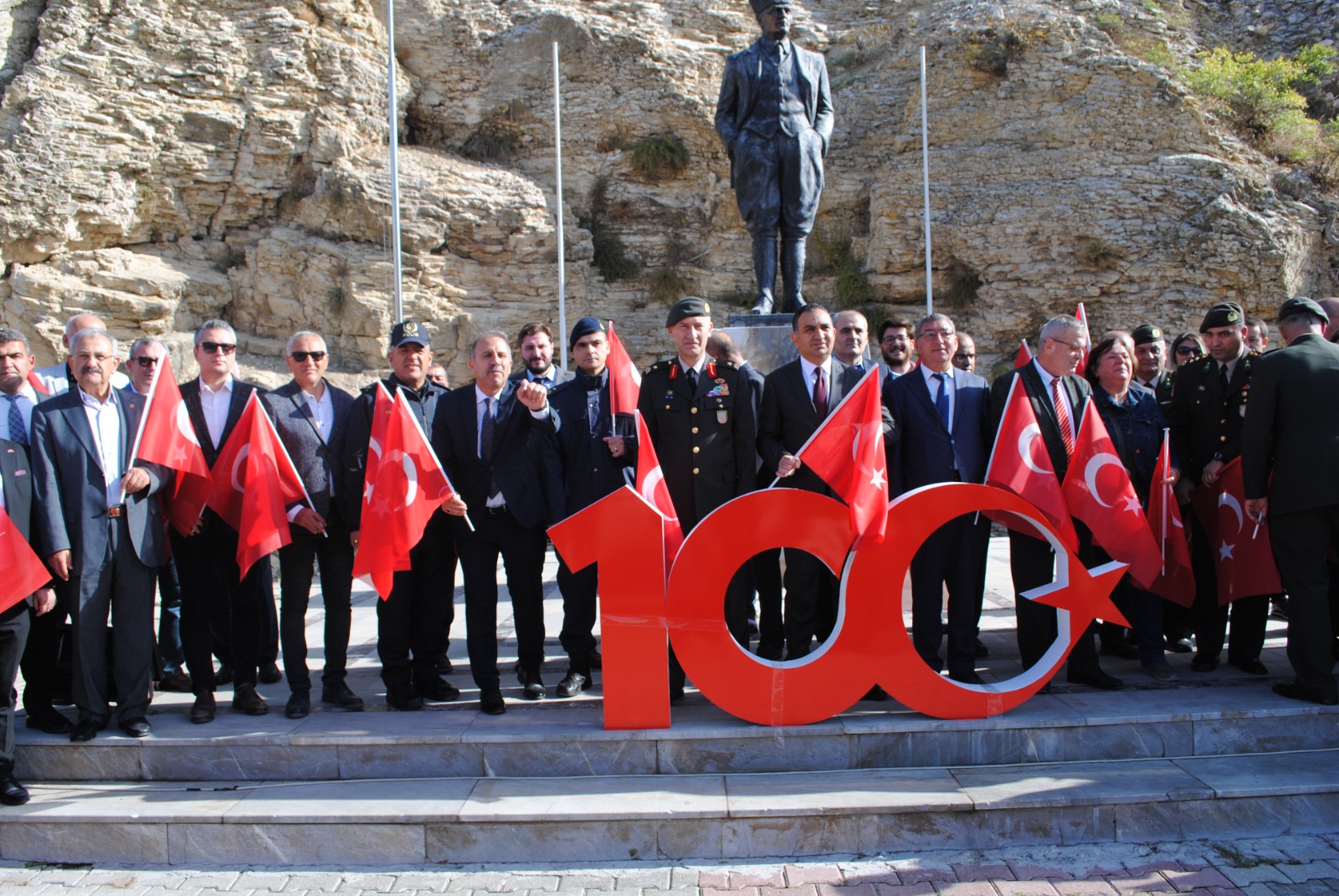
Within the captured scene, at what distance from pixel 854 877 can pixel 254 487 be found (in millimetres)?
3170

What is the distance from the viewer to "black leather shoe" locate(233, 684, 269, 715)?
14.1 ft

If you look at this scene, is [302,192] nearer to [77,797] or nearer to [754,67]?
[754,67]

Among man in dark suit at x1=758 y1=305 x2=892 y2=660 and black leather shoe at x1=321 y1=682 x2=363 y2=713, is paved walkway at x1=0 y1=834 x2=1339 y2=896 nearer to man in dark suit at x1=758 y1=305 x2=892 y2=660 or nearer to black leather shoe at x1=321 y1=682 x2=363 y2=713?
black leather shoe at x1=321 y1=682 x2=363 y2=713

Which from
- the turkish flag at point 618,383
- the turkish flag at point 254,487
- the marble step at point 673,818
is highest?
the turkish flag at point 618,383

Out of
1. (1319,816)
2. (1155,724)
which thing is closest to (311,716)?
(1155,724)

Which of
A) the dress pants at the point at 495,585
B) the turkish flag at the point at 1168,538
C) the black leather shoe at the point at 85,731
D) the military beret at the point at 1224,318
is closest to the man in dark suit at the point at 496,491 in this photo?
the dress pants at the point at 495,585

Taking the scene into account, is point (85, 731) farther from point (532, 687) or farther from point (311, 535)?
point (532, 687)

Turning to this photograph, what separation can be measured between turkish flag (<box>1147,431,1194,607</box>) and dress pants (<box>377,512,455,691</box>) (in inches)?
146

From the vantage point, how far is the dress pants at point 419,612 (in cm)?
435

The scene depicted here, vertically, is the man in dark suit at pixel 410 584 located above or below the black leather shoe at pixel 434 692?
above

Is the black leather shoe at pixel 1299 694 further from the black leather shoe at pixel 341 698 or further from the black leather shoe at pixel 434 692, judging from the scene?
the black leather shoe at pixel 341 698

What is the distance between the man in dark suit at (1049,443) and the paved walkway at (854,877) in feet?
3.75

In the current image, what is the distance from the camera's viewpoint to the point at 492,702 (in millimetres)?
4156

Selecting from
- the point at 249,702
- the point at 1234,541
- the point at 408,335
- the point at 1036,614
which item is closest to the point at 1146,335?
the point at 1234,541
